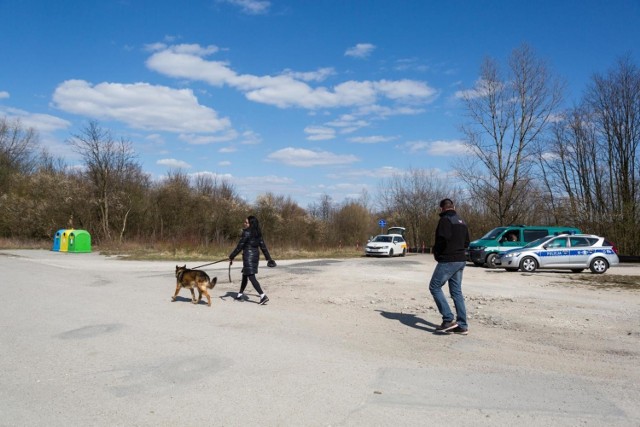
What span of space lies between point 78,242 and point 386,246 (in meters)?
19.8

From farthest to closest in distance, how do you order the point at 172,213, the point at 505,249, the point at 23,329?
1. the point at 172,213
2. the point at 505,249
3. the point at 23,329

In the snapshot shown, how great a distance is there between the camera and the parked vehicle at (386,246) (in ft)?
110

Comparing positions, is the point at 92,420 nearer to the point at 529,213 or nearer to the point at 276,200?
the point at 529,213

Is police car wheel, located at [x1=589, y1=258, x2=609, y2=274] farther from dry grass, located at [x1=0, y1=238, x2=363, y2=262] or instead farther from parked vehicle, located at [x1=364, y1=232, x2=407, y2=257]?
parked vehicle, located at [x1=364, y1=232, x2=407, y2=257]

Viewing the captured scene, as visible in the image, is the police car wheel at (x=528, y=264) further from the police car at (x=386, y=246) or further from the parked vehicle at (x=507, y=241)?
the police car at (x=386, y=246)

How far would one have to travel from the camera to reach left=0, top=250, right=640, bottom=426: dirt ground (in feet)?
13.8

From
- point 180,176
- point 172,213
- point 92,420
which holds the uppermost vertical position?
point 180,176

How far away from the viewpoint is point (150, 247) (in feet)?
102

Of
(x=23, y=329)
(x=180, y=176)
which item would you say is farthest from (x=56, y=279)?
(x=180, y=176)

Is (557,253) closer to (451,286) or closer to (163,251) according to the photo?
(451,286)

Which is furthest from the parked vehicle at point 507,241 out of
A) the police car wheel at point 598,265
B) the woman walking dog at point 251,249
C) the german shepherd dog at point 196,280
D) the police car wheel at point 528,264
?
the german shepherd dog at point 196,280

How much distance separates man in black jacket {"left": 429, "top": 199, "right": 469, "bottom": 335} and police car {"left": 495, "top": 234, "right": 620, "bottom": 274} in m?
12.5

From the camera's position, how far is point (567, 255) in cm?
1875

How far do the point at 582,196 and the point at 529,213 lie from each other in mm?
4538
